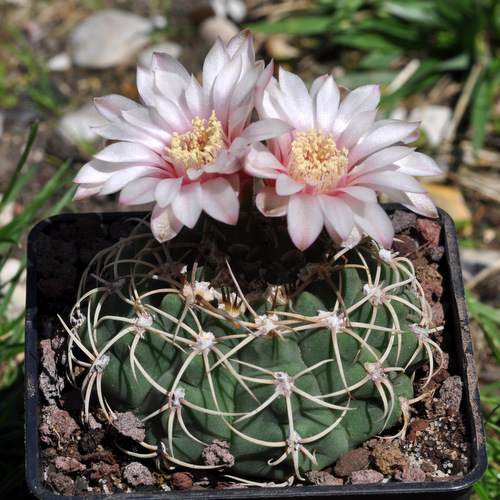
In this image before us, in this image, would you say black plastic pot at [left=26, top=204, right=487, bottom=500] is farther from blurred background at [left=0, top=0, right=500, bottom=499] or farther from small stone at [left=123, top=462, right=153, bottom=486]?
blurred background at [left=0, top=0, right=500, bottom=499]

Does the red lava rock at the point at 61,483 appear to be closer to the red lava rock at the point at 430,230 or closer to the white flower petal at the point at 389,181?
the white flower petal at the point at 389,181

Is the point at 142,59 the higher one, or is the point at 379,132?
the point at 379,132

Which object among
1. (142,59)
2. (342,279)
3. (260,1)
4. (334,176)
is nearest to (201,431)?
(342,279)

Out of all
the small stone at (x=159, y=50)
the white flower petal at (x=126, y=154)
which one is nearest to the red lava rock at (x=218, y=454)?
the white flower petal at (x=126, y=154)

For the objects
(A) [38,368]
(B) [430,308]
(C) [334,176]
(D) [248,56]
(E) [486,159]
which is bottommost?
(E) [486,159]

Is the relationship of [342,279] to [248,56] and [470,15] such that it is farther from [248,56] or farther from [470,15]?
[470,15]

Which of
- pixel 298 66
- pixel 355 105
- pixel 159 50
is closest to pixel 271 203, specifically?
pixel 355 105

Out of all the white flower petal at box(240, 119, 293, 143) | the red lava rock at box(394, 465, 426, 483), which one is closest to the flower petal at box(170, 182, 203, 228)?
the white flower petal at box(240, 119, 293, 143)
